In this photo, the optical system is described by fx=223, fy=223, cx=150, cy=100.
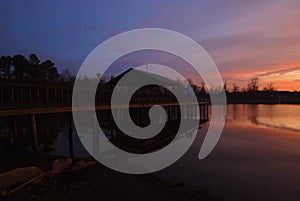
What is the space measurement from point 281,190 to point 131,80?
17.1 meters

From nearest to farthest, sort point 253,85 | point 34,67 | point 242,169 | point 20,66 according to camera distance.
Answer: point 242,169 < point 20,66 < point 34,67 < point 253,85

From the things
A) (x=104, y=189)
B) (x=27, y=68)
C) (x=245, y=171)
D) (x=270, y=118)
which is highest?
(x=27, y=68)

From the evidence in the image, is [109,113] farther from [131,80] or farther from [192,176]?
[192,176]

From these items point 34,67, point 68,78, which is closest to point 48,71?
point 34,67

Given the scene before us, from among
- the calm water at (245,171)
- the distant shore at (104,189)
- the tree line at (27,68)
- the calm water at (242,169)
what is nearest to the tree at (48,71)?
the tree line at (27,68)

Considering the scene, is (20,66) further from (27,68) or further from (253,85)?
(253,85)

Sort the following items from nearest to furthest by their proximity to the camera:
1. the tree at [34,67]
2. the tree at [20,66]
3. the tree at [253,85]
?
the tree at [20,66], the tree at [34,67], the tree at [253,85]

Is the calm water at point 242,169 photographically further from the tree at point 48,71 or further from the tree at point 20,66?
the tree at point 48,71

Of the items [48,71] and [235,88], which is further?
[235,88]

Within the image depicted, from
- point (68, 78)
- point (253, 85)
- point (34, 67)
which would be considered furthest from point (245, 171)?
point (253, 85)

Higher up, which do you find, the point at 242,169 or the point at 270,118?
the point at 270,118

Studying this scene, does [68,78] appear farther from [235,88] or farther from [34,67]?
[235,88]

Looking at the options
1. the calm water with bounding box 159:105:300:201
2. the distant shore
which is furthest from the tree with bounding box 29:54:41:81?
the distant shore

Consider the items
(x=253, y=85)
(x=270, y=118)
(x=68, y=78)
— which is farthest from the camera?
(x=253, y=85)
